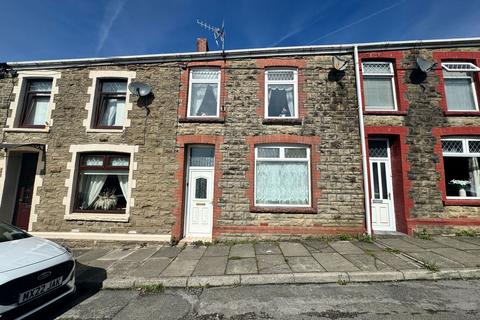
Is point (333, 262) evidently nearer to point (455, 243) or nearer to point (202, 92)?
point (455, 243)

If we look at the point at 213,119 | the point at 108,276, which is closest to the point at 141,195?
the point at 108,276

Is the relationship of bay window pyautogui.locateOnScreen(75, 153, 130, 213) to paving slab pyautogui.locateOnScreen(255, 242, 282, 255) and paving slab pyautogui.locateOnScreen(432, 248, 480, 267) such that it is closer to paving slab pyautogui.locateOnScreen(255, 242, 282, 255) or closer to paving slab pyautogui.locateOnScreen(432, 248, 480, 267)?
paving slab pyautogui.locateOnScreen(255, 242, 282, 255)

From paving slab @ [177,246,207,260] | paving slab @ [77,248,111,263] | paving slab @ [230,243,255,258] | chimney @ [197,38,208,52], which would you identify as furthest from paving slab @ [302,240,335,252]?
chimney @ [197,38,208,52]

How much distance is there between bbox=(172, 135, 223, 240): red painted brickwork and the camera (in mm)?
7082

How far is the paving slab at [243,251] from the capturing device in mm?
5723

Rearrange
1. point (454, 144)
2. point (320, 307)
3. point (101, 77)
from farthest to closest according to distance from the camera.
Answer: point (101, 77)
point (454, 144)
point (320, 307)

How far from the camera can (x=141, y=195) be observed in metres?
7.21

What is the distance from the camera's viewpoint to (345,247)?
19.9 ft

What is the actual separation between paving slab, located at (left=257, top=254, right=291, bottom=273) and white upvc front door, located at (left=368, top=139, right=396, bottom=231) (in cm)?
389

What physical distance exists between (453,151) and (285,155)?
543 centimetres

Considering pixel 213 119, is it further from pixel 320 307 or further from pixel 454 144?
pixel 454 144

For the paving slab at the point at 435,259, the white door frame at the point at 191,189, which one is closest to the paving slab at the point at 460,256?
the paving slab at the point at 435,259

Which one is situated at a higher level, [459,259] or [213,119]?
[213,119]

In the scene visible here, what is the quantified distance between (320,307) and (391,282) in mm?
1831
